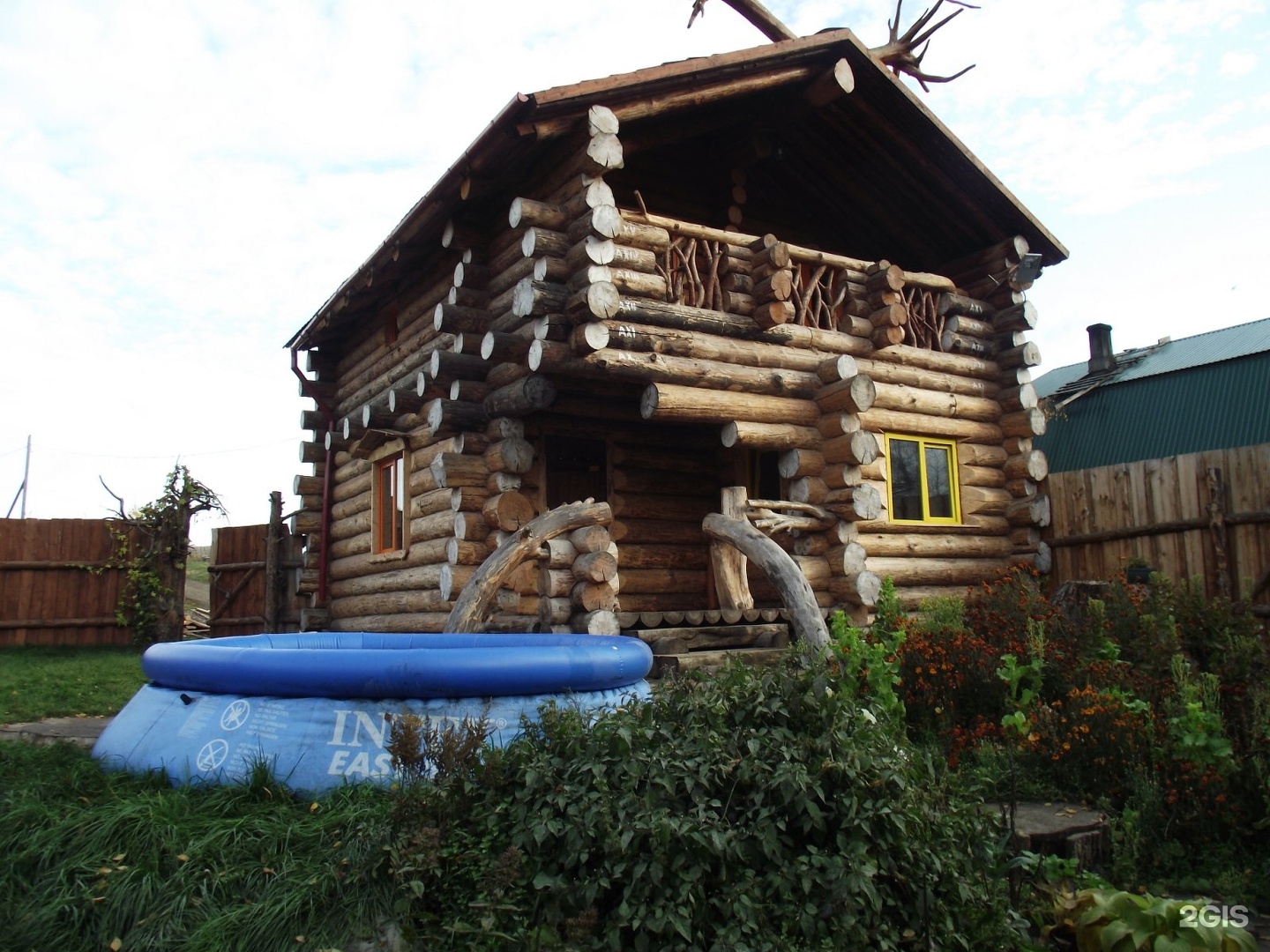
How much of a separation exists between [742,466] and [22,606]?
11874mm

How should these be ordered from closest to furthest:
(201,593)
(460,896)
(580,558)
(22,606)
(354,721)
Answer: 1. (460,896)
2. (354,721)
3. (580,558)
4. (22,606)
5. (201,593)

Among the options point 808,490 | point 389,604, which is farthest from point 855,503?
point 389,604

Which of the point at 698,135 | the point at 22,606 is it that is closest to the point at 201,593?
the point at 22,606

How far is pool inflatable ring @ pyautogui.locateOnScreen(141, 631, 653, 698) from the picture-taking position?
4.65m

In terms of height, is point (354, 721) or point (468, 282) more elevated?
point (468, 282)

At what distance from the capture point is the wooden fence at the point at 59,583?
50.6 feet

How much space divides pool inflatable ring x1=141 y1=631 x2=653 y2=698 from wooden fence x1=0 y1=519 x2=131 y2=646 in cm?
1214

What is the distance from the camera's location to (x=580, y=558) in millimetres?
8930

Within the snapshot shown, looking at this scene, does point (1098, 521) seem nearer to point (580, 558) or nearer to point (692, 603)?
point (692, 603)

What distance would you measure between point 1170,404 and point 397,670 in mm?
18887

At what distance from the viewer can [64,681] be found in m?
10.9

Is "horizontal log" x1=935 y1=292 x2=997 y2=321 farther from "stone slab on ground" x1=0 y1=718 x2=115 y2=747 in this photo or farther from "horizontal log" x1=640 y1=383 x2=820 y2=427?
"stone slab on ground" x1=0 y1=718 x2=115 y2=747

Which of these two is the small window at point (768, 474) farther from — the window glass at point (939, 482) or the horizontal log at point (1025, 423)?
the horizontal log at point (1025, 423)
